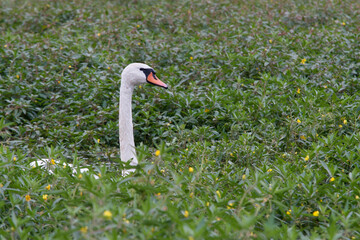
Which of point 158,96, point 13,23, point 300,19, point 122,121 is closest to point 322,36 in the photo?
point 300,19

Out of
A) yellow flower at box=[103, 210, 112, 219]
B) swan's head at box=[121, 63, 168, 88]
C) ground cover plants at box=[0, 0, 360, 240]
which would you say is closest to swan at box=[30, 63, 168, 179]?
swan's head at box=[121, 63, 168, 88]

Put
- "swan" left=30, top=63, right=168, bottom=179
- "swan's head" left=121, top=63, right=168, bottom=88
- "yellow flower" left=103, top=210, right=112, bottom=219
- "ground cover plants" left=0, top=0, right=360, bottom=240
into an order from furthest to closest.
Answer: "swan's head" left=121, top=63, right=168, bottom=88, "swan" left=30, top=63, right=168, bottom=179, "ground cover plants" left=0, top=0, right=360, bottom=240, "yellow flower" left=103, top=210, right=112, bottom=219

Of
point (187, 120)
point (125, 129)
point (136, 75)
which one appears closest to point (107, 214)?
point (125, 129)

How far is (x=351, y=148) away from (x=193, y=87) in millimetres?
2566

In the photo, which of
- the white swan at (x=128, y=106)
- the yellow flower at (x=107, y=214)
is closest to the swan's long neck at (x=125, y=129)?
the white swan at (x=128, y=106)

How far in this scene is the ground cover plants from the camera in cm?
294

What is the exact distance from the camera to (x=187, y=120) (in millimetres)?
5867

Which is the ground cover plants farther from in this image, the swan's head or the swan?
the swan's head

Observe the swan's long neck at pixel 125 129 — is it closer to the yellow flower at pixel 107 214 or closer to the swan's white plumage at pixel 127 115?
the swan's white plumage at pixel 127 115

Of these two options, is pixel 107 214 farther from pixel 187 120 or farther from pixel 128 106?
pixel 187 120

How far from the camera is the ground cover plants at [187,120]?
294cm

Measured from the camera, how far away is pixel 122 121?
4.73 meters

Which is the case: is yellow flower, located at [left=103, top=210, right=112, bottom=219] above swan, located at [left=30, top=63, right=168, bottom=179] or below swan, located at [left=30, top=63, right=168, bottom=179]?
above

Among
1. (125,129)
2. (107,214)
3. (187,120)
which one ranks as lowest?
(187,120)
